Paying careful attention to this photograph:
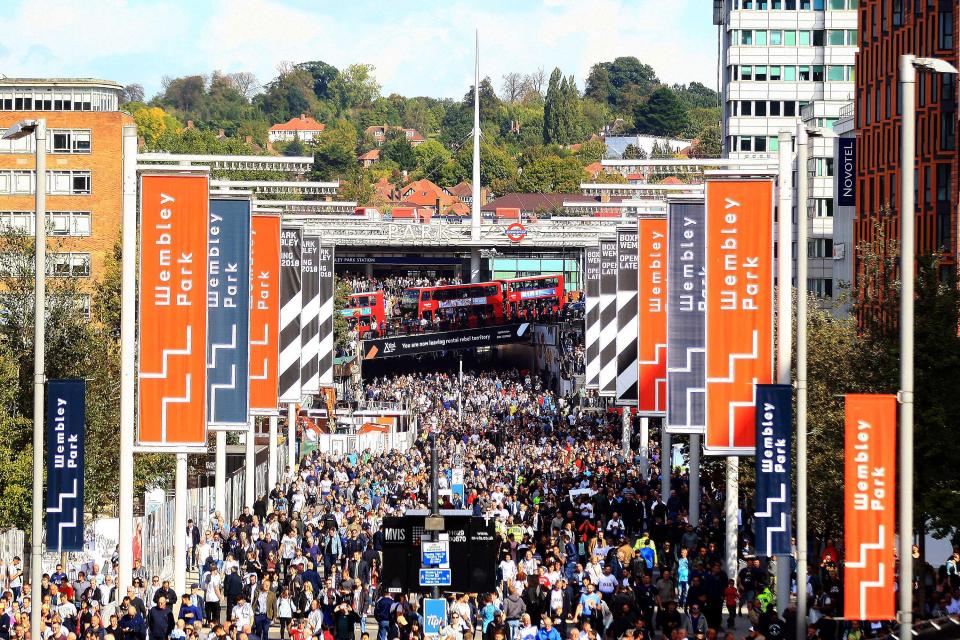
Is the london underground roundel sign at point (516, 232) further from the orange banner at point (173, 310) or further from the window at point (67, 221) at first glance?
the orange banner at point (173, 310)

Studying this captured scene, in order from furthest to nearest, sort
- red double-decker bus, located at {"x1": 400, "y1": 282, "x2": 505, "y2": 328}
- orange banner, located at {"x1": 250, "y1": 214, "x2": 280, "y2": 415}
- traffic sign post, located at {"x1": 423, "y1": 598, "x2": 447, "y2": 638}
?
red double-decker bus, located at {"x1": 400, "y1": 282, "x2": 505, "y2": 328} → orange banner, located at {"x1": 250, "y1": 214, "x2": 280, "y2": 415} → traffic sign post, located at {"x1": 423, "y1": 598, "x2": 447, "y2": 638}

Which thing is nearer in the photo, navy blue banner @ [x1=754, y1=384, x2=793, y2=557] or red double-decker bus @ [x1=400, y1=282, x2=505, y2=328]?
navy blue banner @ [x1=754, y1=384, x2=793, y2=557]

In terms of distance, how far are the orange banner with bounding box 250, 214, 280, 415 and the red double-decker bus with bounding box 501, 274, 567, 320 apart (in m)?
66.8

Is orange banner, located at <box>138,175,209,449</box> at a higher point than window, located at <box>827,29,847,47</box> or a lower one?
lower

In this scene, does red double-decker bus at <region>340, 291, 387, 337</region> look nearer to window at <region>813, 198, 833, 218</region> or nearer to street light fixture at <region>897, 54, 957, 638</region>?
window at <region>813, 198, 833, 218</region>

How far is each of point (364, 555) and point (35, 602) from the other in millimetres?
10844

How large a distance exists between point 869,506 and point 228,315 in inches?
549

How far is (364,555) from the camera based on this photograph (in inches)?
1281

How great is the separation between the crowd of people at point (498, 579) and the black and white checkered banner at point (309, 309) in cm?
322

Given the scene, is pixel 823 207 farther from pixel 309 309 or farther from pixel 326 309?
pixel 309 309

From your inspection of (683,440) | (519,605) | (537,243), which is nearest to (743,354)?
(519,605)

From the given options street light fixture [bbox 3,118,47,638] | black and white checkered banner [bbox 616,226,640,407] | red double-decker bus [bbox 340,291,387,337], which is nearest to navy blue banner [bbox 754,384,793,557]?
street light fixture [bbox 3,118,47,638]

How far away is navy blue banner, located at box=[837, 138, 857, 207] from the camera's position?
7981 cm

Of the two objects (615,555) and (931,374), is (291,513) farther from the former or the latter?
(931,374)
